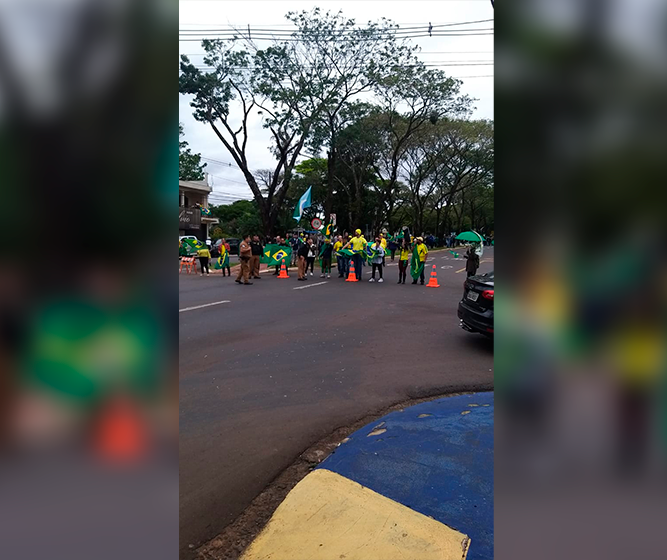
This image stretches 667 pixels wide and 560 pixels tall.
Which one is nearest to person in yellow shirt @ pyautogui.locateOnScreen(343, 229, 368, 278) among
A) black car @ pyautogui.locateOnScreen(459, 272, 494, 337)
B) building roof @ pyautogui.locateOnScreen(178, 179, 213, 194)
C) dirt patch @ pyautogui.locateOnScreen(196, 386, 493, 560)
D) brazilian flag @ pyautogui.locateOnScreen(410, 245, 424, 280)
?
brazilian flag @ pyautogui.locateOnScreen(410, 245, 424, 280)

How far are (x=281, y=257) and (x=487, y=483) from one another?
16.1 m

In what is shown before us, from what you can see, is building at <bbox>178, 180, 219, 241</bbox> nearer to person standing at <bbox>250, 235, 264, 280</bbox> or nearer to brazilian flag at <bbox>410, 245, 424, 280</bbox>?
person standing at <bbox>250, 235, 264, 280</bbox>

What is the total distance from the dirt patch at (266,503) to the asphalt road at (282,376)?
63mm

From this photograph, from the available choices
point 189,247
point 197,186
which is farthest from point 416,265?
point 197,186

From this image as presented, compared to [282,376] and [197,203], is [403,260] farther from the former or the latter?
[197,203]

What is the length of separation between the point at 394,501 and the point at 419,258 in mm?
12733

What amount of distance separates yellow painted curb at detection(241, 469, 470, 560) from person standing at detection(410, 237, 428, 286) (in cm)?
1262

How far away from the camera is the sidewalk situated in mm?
2385

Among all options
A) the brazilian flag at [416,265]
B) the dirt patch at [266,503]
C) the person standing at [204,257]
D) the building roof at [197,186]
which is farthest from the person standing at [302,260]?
the building roof at [197,186]
